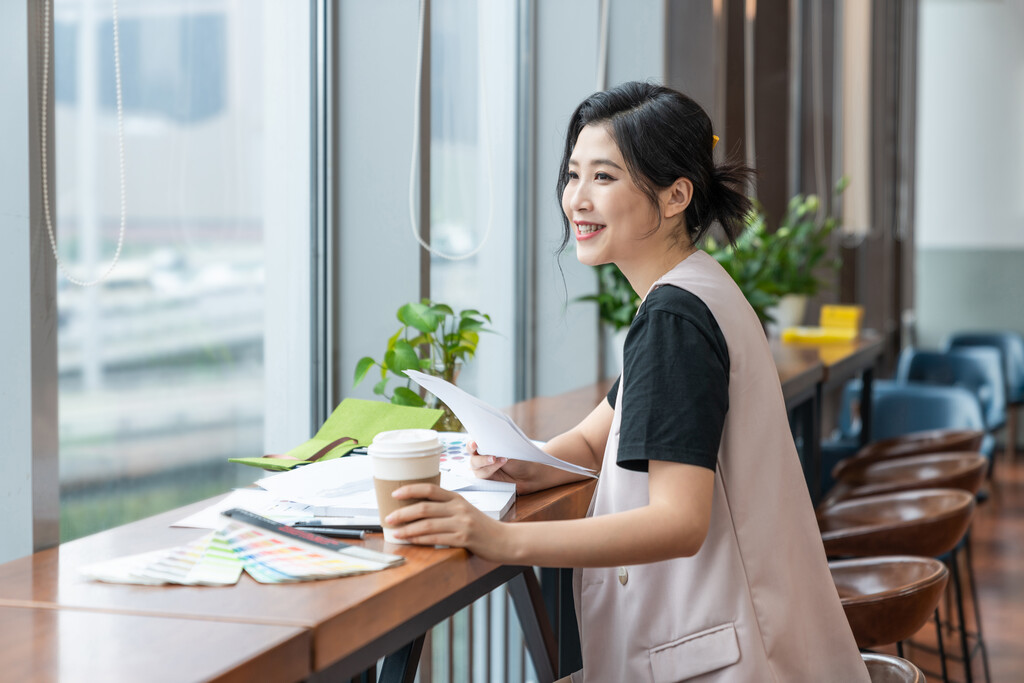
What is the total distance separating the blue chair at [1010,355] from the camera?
21.6 feet

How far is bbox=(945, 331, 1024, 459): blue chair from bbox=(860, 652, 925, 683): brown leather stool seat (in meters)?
5.58

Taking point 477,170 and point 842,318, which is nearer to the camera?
point 477,170

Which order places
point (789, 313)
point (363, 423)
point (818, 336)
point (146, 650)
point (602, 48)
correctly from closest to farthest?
point (146, 650) → point (363, 423) → point (602, 48) → point (818, 336) → point (789, 313)

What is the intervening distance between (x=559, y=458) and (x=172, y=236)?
815 millimetres

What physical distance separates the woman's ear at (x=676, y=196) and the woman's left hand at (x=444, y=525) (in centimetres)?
49

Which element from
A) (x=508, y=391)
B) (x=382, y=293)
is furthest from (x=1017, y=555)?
(x=382, y=293)

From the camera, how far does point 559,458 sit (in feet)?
5.05

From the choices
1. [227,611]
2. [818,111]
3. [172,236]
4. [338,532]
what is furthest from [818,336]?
[227,611]

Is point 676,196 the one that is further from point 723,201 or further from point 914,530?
point 914,530

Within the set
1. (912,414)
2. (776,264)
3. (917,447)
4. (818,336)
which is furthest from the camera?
(818,336)

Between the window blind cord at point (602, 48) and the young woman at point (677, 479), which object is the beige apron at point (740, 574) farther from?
the window blind cord at point (602, 48)

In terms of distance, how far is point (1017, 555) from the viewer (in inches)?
186

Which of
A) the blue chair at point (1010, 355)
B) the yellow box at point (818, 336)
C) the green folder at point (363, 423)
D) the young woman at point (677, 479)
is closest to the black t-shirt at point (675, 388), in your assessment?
the young woman at point (677, 479)

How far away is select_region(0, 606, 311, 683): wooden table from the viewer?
812 millimetres
